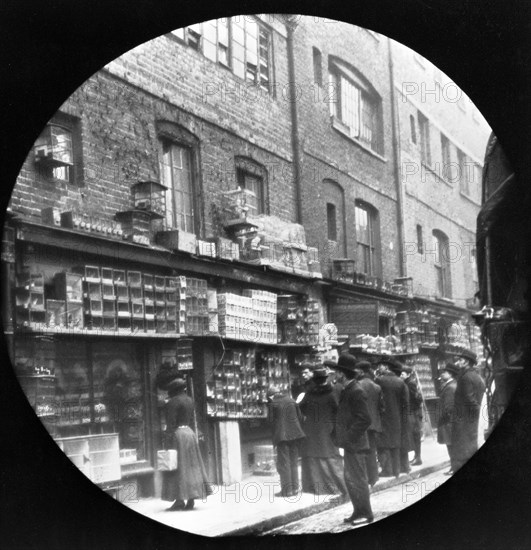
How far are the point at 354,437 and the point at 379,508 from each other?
340mm

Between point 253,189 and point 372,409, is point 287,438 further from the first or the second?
point 253,189

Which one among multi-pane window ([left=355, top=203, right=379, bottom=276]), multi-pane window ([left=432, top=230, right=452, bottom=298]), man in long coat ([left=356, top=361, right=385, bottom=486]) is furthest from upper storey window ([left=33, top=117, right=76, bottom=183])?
multi-pane window ([left=432, top=230, right=452, bottom=298])

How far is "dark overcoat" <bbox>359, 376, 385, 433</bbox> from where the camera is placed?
3732 millimetres

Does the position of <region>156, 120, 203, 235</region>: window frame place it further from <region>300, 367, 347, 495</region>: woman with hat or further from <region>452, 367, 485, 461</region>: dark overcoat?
<region>452, 367, 485, 461</region>: dark overcoat

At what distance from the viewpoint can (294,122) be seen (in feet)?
12.7

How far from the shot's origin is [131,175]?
12.2 feet

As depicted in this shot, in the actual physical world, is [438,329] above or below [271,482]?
above

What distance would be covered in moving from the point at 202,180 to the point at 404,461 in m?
1.48

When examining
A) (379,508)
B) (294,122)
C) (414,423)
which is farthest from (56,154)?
(379,508)

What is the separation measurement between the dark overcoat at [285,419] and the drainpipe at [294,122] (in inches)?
30.8

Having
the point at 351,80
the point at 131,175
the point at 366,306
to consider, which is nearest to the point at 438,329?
the point at 366,306

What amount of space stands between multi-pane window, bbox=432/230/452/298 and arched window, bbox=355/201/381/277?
0.26m

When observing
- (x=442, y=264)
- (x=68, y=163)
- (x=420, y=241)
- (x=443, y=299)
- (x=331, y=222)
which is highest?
(x=68, y=163)

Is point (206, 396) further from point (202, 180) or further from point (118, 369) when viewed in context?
point (202, 180)
